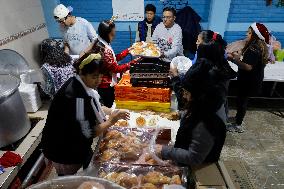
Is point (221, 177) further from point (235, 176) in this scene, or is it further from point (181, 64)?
point (181, 64)

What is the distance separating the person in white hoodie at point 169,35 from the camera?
467 centimetres

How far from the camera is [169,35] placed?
478 cm

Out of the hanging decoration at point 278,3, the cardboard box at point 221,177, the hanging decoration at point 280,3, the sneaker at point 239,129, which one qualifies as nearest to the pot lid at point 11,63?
the cardboard box at point 221,177

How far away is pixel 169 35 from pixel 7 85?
2.95 meters

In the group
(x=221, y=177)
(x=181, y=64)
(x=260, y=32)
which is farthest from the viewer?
(x=260, y=32)

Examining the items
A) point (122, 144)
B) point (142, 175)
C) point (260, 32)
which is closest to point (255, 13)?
point (260, 32)

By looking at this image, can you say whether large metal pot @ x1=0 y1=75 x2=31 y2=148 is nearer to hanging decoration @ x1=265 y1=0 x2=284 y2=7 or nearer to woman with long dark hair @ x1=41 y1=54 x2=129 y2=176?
woman with long dark hair @ x1=41 y1=54 x2=129 y2=176

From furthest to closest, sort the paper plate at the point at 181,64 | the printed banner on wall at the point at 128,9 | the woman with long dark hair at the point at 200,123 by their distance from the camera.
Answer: the printed banner on wall at the point at 128,9 < the paper plate at the point at 181,64 < the woman with long dark hair at the point at 200,123

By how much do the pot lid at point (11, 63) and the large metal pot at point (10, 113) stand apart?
97 centimetres

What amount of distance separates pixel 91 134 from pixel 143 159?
0.54 metres

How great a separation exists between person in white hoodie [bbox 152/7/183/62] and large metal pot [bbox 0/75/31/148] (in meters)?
2.62

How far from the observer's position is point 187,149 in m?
2.17

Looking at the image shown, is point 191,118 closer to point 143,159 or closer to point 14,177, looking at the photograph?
point 143,159

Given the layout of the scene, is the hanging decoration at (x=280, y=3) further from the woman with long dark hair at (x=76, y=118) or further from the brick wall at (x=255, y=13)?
the woman with long dark hair at (x=76, y=118)
